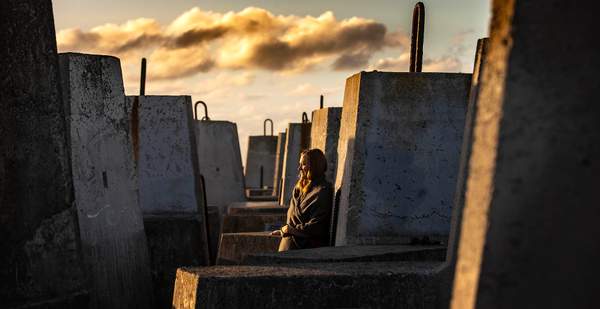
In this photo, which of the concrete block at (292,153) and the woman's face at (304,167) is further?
the concrete block at (292,153)

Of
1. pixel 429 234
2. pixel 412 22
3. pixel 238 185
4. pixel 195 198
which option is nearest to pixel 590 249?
pixel 429 234

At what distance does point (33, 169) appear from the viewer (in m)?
4.41

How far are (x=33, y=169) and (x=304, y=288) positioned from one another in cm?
135

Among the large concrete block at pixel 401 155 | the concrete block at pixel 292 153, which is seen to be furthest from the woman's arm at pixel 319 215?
the concrete block at pixel 292 153

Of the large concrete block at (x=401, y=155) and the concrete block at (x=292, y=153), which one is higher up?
the large concrete block at (x=401, y=155)

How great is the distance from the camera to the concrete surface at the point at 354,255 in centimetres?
532

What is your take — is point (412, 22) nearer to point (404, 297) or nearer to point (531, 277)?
point (404, 297)

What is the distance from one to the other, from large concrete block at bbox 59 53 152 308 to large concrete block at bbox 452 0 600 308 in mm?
4488

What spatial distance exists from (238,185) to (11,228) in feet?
35.0

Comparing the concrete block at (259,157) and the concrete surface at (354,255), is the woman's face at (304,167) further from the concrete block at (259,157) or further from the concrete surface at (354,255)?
the concrete block at (259,157)

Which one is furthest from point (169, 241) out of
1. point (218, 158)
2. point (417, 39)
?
point (218, 158)

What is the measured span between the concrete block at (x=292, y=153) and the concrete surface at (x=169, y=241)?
172 inches

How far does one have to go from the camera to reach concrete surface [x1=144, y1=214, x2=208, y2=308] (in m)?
9.34

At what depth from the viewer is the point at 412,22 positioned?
702 centimetres
